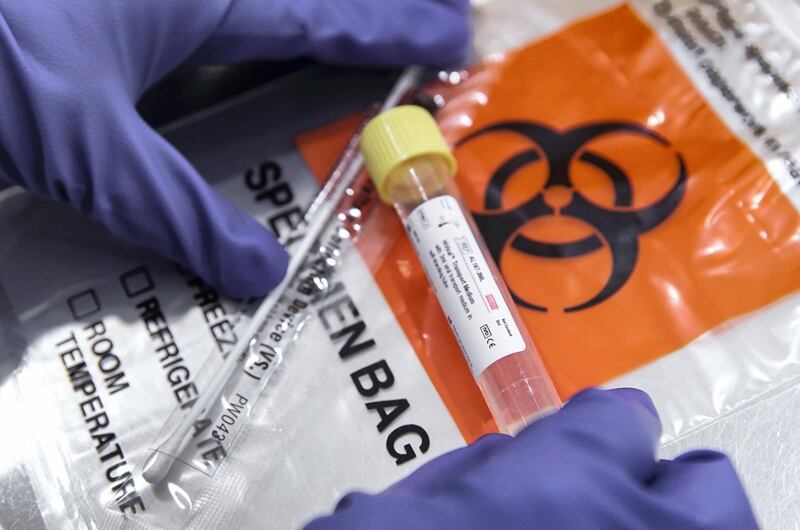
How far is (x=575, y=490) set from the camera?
1.29ft

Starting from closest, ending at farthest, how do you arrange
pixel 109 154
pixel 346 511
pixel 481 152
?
pixel 346 511, pixel 109 154, pixel 481 152

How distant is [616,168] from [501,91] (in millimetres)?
109

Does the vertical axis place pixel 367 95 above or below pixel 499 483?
above

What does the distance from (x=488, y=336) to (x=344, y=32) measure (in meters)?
0.25

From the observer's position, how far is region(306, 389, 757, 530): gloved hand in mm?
390

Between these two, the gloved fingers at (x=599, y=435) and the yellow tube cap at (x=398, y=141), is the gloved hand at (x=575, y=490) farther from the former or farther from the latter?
the yellow tube cap at (x=398, y=141)

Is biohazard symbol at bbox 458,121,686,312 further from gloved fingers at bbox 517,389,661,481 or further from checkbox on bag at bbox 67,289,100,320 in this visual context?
checkbox on bag at bbox 67,289,100,320

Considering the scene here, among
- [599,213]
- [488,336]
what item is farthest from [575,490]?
[599,213]

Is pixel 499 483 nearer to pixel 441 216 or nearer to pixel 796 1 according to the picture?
pixel 441 216

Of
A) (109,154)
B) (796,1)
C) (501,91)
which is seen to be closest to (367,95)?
(501,91)

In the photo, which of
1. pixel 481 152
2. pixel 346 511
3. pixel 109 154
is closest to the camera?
pixel 346 511

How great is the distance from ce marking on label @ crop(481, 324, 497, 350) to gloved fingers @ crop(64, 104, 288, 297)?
0.49ft

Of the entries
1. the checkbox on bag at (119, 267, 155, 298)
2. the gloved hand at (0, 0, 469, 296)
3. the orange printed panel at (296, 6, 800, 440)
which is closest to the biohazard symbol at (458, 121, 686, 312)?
the orange printed panel at (296, 6, 800, 440)

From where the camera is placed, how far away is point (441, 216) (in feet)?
1.81
